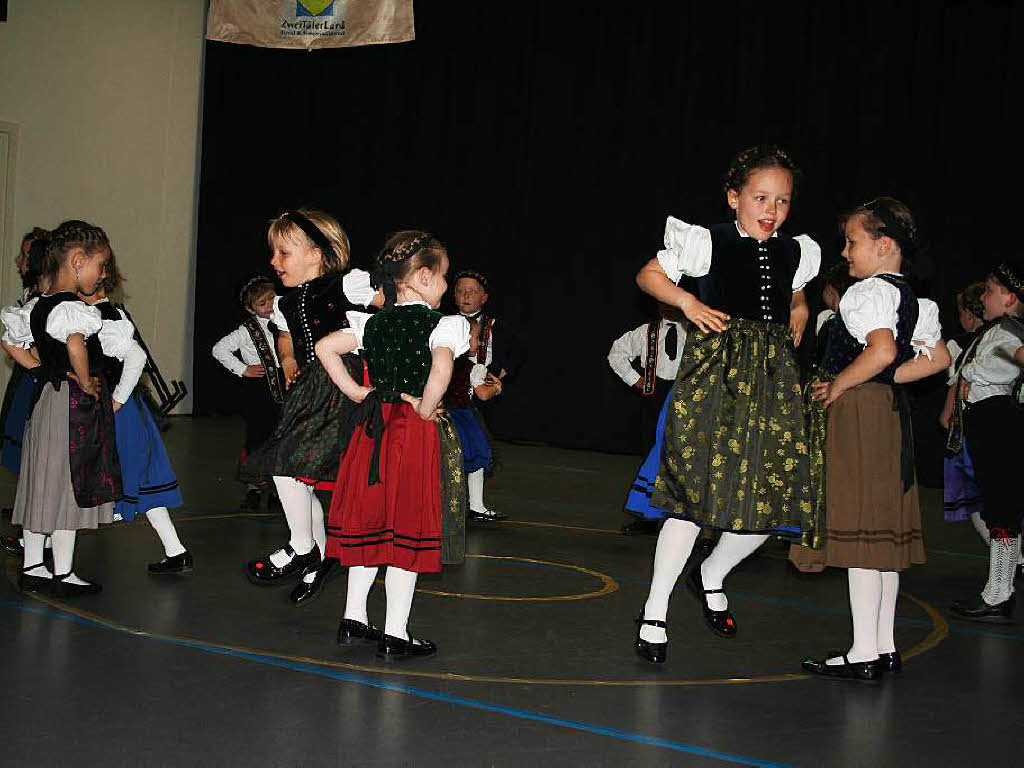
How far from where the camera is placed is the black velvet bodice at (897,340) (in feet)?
11.0

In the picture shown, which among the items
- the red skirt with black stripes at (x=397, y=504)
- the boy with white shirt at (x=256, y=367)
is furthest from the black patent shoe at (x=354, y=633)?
the boy with white shirt at (x=256, y=367)

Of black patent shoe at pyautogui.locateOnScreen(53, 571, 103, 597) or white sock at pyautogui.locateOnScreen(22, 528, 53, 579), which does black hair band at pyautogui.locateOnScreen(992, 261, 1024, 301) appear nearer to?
black patent shoe at pyautogui.locateOnScreen(53, 571, 103, 597)

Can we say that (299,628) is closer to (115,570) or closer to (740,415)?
(115,570)

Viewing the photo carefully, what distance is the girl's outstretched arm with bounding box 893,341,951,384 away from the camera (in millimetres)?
3400

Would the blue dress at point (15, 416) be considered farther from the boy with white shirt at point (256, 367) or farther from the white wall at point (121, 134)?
the white wall at point (121, 134)

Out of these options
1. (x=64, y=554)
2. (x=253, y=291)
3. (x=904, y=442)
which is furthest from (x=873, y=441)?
(x=253, y=291)

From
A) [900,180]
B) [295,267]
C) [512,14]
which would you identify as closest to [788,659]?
[295,267]

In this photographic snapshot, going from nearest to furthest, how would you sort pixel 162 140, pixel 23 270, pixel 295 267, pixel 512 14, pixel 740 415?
1. pixel 740 415
2. pixel 295 267
3. pixel 23 270
4. pixel 512 14
5. pixel 162 140

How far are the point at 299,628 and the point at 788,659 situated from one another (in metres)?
1.42

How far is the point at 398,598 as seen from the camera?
3.39 meters

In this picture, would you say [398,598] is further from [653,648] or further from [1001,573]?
[1001,573]

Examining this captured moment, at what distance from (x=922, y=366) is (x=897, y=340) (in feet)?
0.49

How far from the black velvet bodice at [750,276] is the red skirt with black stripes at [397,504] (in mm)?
886

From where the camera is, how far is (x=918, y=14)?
27.3ft
